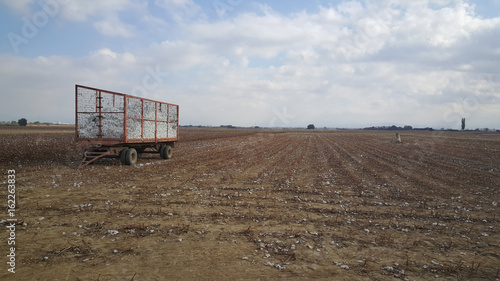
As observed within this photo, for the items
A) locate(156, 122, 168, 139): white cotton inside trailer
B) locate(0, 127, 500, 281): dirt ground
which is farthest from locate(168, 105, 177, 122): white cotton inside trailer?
locate(0, 127, 500, 281): dirt ground

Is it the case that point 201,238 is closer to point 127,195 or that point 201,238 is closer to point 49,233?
point 49,233

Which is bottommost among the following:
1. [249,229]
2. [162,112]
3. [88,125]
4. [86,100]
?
[249,229]

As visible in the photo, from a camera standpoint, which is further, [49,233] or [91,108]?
[91,108]

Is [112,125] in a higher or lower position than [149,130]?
higher

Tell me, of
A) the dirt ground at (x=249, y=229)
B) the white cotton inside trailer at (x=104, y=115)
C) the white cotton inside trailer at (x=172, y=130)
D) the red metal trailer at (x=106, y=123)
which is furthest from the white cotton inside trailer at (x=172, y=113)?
the dirt ground at (x=249, y=229)

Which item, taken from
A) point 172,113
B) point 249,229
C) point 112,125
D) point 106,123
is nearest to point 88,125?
point 106,123

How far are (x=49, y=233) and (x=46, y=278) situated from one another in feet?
6.35

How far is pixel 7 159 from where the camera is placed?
15.4m

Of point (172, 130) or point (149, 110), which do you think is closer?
point (149, 110)

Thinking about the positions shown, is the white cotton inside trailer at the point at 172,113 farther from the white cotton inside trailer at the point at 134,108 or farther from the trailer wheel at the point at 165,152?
the white cotton inside trailer at the point at 134,108

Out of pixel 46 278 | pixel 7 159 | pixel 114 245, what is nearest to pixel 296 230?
pixel 114 245

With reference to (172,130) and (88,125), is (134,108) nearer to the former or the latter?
(88,125)

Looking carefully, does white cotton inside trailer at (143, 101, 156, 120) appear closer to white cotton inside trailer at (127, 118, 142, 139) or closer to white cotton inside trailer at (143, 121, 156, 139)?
white cotton inside trailer at (143, 121, 156, 139)

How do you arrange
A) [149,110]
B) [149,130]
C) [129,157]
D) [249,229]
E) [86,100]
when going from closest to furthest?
[249,229] → [86,100] → [129,157] → [149,110] → [149,130]
